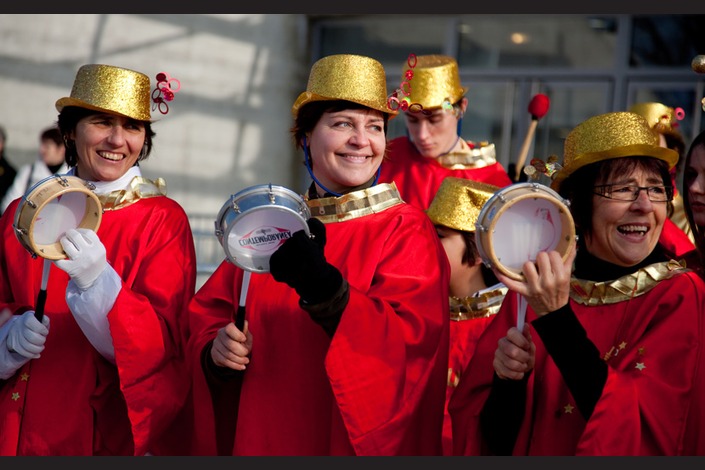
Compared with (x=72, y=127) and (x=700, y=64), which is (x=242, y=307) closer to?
(x=72, y=127)

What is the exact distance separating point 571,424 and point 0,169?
780 centimetres

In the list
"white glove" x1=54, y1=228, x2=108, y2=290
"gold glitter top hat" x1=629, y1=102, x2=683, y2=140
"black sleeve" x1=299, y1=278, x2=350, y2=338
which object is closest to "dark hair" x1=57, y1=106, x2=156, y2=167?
"white glove" x1=54, y1=228, x2=108, y2=290

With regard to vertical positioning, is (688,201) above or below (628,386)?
above

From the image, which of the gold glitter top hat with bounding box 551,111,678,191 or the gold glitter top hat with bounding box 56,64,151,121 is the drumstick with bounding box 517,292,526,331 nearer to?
the gold glitter top hat with bounding box 551,111,678,191

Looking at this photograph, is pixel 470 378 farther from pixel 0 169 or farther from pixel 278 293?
pixel 0 169

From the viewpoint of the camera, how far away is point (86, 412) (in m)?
3.46

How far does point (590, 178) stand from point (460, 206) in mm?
→ 1209

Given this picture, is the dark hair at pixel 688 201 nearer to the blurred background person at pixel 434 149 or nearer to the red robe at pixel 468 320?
the red robe at pixel 468 320

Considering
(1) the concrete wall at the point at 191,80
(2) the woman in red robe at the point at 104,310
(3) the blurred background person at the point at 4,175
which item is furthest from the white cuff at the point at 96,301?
(1) the concrete wall at the point at 191,80

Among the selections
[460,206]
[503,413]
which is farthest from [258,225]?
[460,206]

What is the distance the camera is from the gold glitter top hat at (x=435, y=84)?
217 inches

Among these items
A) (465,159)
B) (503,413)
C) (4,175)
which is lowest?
(503,413)

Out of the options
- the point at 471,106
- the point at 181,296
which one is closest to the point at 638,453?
the point at 181,296

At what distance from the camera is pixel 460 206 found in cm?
418
